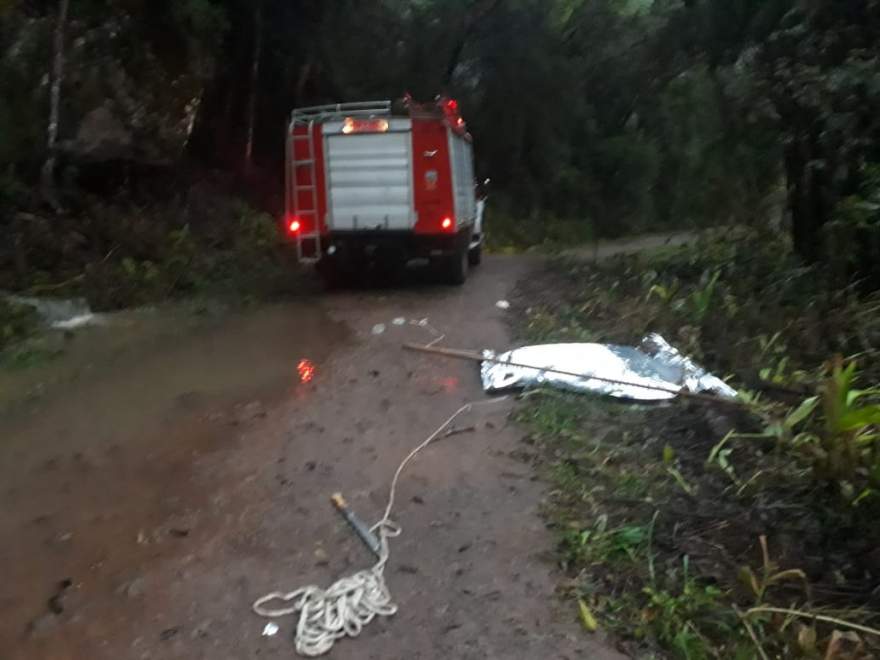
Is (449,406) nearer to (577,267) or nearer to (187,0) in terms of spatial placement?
(577,267)

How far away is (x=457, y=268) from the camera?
13961 mm

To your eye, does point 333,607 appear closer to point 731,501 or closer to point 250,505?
point 250,505

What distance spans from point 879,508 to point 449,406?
3.53m

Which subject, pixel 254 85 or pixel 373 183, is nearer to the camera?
pixel 373 183

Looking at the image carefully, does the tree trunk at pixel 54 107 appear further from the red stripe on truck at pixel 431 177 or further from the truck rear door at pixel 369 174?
the red stripe on truck at pixel 431 177

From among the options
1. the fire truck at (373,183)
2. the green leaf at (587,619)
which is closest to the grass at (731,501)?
the green leaf at (587,619)

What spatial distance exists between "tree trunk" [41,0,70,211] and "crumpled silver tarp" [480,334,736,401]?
29.0 feet

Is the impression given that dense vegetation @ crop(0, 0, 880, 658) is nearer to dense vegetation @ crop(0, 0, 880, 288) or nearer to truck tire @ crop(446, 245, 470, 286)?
dense vegetation @ crop(0, 0, 880, 288)

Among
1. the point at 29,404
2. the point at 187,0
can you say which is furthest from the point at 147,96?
the point at 29,404

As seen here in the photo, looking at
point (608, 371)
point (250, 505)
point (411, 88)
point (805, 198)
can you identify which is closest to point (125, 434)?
point (250, 505)

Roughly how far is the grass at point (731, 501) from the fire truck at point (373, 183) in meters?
4.34

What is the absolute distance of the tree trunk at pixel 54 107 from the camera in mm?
13359

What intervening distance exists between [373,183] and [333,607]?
9.18 metres

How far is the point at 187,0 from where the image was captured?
14.3 metres
